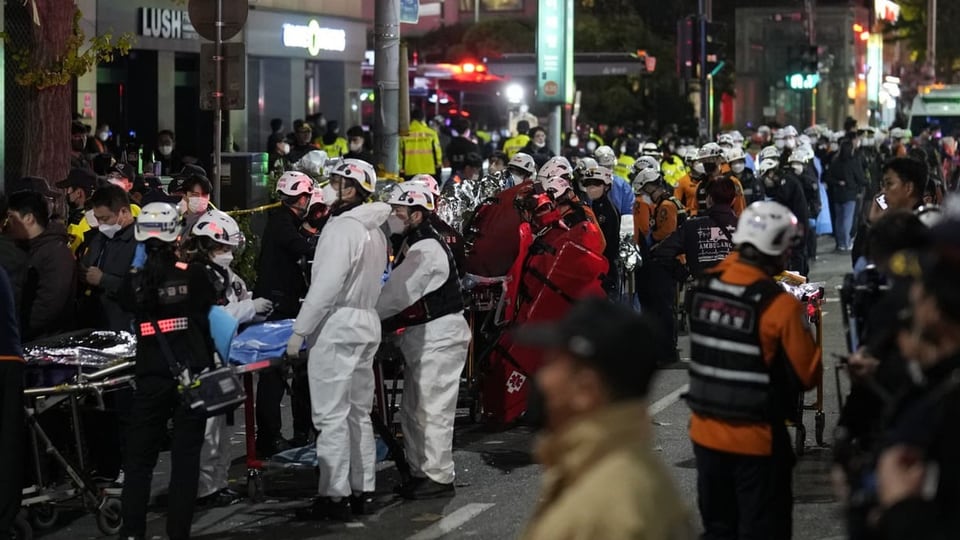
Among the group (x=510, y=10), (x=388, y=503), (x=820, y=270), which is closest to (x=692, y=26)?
(x=820, y=270)

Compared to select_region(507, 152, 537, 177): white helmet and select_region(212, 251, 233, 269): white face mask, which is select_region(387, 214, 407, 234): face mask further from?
select_region(507, 152, 537, 177): white helmet

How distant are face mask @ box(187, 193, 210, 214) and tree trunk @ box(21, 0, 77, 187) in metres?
3.73

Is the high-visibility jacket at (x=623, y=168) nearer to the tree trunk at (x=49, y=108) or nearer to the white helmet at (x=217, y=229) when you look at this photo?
the tree trunk at (x=49, y=108)

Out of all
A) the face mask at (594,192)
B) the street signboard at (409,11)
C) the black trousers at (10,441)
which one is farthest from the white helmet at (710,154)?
the black trousers at (10,441)

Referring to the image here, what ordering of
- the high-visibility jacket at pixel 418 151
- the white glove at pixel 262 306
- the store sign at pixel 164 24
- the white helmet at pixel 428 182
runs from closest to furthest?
the white glove at pixel 262 306 → the white helmet at pixel 428 182 → the high-visibility jacket at pixel 418 151 → the store sign at pixel 164 24

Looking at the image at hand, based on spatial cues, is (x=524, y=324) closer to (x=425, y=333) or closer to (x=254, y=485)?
(x=425, y=333)

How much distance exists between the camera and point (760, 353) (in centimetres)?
689

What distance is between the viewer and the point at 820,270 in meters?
24.2

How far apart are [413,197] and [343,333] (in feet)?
3.83

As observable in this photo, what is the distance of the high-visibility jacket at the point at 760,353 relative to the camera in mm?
6840

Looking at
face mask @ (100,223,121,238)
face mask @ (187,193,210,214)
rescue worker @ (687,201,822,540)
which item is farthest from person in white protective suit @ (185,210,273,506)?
rescue worker @ (687,201,822,540)

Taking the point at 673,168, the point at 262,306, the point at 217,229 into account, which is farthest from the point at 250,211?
the point at 673,168

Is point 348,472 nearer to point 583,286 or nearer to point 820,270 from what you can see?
point 583,286

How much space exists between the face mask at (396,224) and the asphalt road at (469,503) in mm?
1602
